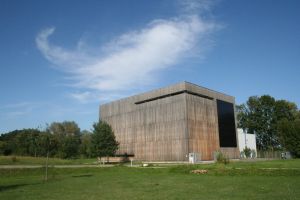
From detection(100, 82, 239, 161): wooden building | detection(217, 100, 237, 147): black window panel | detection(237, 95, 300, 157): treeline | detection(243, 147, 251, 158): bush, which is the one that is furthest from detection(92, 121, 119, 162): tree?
detection(237, 95, 300, 157): treeline

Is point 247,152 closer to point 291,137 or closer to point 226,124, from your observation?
point 226,124

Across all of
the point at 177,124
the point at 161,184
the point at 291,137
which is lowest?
the point at 161,184

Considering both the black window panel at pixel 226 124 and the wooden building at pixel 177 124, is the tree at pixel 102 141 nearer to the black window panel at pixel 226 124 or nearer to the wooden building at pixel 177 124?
the wooden building at pixel 177 124

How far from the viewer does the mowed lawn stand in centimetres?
1288

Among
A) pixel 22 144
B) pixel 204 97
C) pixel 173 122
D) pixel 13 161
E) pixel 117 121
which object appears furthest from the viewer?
pixel 22 144

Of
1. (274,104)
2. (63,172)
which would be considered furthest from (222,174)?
(274,104)

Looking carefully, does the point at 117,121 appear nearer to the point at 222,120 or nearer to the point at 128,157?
the point at 128,157

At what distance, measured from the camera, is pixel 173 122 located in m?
60.6

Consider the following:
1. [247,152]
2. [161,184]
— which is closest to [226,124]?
[247,152]

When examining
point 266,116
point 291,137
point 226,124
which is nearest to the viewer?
point 291,137

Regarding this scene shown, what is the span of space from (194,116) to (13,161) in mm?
35492

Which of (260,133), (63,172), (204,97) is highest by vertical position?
(204,97)

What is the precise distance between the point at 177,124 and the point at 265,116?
5774 cm

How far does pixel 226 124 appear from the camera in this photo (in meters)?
69.5
